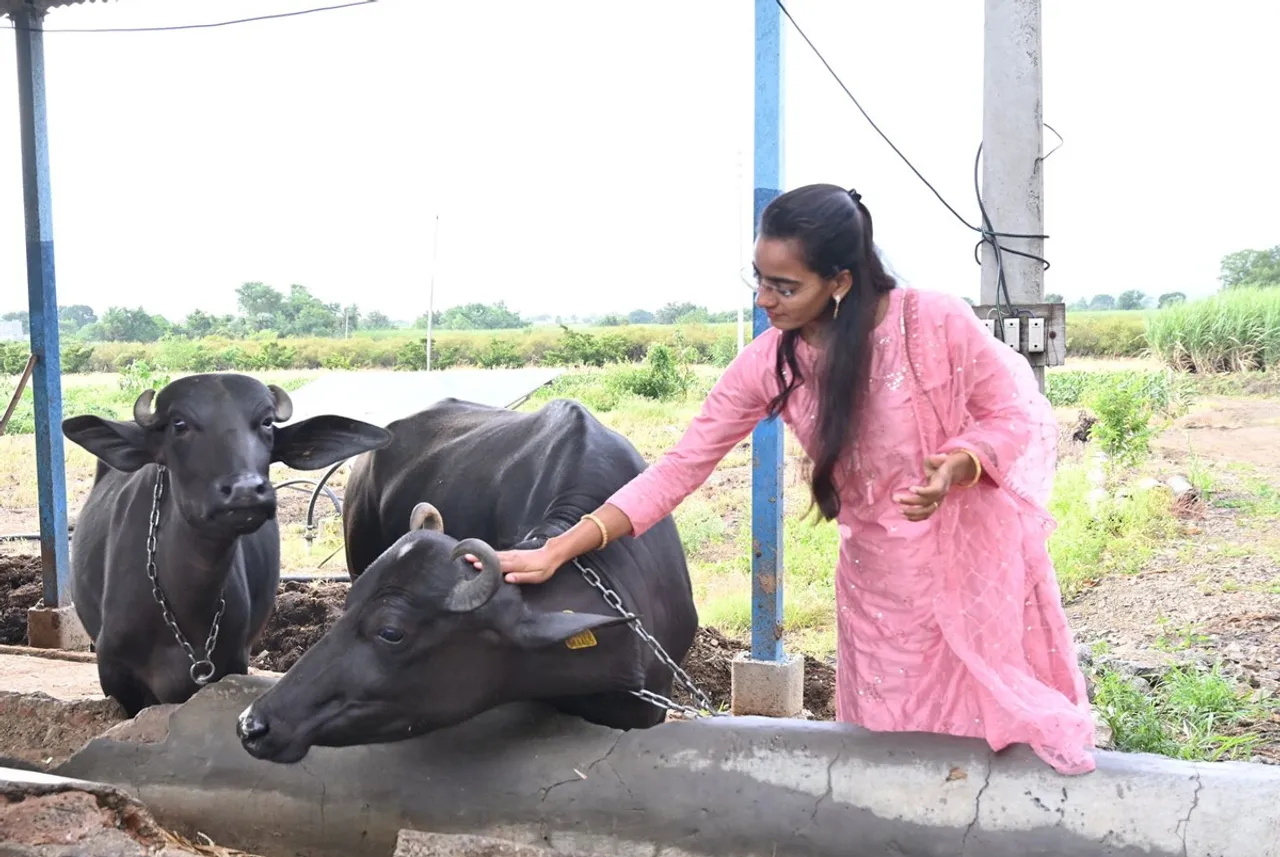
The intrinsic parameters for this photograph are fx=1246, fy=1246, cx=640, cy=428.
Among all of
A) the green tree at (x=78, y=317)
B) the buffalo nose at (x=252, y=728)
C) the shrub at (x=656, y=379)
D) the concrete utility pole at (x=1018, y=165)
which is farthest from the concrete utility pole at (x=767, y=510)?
the green tree at (x=78, y=317)

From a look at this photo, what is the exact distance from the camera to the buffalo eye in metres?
2.90

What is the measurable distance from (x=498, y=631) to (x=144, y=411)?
1.60 m

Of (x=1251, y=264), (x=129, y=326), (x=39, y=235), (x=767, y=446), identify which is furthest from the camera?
(x=129, y=326)

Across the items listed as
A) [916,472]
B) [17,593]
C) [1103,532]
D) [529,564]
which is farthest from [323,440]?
[1103,532]

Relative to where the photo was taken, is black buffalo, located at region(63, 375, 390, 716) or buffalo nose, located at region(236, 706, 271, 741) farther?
black buffalo, located at region(63, 375, 390, 716)

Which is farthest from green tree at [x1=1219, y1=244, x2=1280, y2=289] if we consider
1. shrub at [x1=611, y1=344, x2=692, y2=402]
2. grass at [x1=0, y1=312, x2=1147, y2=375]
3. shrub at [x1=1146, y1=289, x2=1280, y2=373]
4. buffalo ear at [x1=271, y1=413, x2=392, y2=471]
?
buffalo ear at [x1=271, y1=413, x2=392, y2=471]

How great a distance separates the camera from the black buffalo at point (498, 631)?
289 cm

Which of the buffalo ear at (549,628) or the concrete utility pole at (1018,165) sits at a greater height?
the concrete utility pole at (1018,165)

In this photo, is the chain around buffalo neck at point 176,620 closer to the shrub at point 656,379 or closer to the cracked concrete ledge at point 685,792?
the cracked concrete ledge at point 685,792

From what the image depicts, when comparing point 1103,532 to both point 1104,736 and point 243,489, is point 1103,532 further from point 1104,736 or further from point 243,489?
point 243,489

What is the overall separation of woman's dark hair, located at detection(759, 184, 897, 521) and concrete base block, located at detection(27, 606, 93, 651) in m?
5.23

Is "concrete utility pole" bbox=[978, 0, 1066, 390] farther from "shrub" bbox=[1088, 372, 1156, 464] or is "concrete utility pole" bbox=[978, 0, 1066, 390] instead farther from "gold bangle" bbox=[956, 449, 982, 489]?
"shrub" bbox=[1088, 372, 1156, 464]

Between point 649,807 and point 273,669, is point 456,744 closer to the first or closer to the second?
point 649,807

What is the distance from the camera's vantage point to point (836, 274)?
9.61 ft
